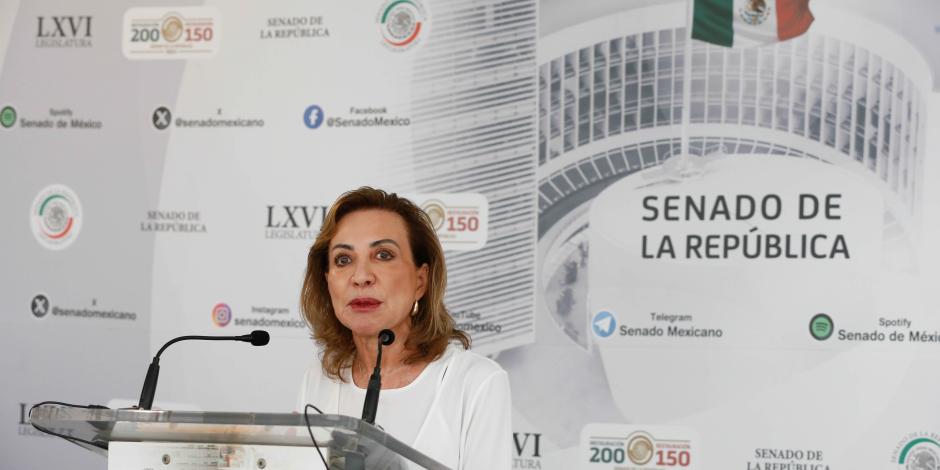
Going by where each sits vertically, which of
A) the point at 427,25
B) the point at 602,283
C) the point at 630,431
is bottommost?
the point at 630,431

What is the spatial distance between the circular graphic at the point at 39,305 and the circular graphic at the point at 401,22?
6.24 feet

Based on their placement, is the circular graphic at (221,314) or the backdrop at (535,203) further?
the circular graphic at (221,314)

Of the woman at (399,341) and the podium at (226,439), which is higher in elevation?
the woman at (399,341)

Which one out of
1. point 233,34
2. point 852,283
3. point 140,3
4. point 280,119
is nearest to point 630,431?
point 852,283

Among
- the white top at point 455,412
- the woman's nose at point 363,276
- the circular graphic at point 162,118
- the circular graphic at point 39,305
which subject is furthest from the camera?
the circular graphic at point 39,305

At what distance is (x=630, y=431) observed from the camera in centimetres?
386

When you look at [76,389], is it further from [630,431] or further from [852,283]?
[852,283]

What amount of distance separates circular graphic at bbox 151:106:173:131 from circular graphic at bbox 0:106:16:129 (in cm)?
71

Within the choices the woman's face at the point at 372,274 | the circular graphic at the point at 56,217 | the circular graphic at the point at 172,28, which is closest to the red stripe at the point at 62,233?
the circular graphic at the point at 56,217

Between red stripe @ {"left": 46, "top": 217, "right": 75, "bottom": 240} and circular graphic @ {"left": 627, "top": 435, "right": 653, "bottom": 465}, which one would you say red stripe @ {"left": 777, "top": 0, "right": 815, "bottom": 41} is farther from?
red stripe @ {"left": 46, "top": 217, "right": 75, "bottom": 240}

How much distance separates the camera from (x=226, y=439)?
1.56 m

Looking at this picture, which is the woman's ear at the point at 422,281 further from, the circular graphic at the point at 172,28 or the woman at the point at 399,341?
the circular graphic at the point at 172,28

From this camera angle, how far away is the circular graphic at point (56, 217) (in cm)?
448

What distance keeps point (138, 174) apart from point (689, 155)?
2329 millimetres
